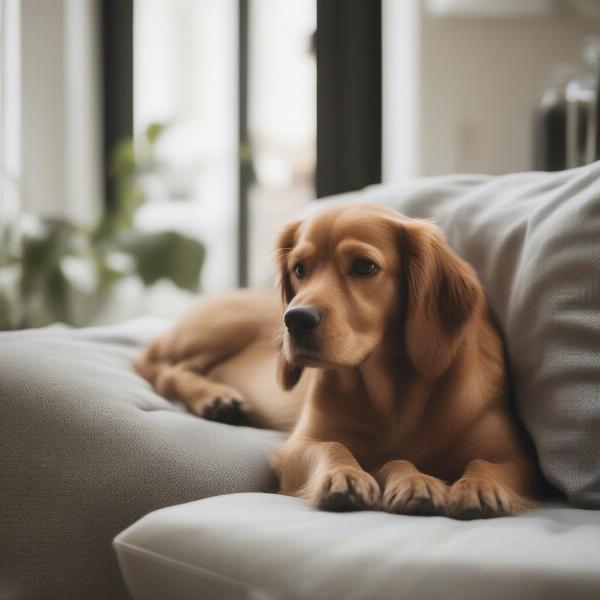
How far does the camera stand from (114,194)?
4113 mm

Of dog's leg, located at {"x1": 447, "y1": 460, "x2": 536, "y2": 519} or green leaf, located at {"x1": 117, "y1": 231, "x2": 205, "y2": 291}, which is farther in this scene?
green leaf, located at {"x1": 117, "y1": 231, "x2": 205, "y2": 291}

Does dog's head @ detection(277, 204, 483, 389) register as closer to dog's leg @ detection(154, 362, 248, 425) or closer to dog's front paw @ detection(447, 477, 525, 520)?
dog's front paw @ detection(447, 477, 525, 520)

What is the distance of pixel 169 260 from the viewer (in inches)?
120

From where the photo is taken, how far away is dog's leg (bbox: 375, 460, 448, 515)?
1030 millimetres

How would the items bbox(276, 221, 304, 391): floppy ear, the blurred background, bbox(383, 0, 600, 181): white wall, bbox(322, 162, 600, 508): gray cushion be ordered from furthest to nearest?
bbox(383, 0, 600, 181): white wall < the blurred background < bbox(276, 221, 304, 391): floppy ear < bbox(322, 162, 600, 508): gray cushion

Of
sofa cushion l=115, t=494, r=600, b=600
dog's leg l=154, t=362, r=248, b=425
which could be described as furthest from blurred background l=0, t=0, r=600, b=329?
sofa cushion l=115, t=494, r=600, b=600

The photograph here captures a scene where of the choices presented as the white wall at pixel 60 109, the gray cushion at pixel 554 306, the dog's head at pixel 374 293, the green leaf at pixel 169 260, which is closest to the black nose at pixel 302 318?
the dog's head at pixel 374 293

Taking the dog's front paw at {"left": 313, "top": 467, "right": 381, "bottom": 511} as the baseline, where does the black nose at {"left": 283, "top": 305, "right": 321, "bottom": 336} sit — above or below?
above

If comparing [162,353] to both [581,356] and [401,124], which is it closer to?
[581,356]

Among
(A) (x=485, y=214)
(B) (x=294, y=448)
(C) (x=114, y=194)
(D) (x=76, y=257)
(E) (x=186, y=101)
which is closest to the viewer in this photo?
(B) (x=294, y=448)

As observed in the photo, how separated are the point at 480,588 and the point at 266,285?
1518 mm

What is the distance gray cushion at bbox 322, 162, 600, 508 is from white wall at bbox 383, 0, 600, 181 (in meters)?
2.17

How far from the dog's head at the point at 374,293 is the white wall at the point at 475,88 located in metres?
2.27

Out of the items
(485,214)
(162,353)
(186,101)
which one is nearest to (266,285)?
(162,353)
